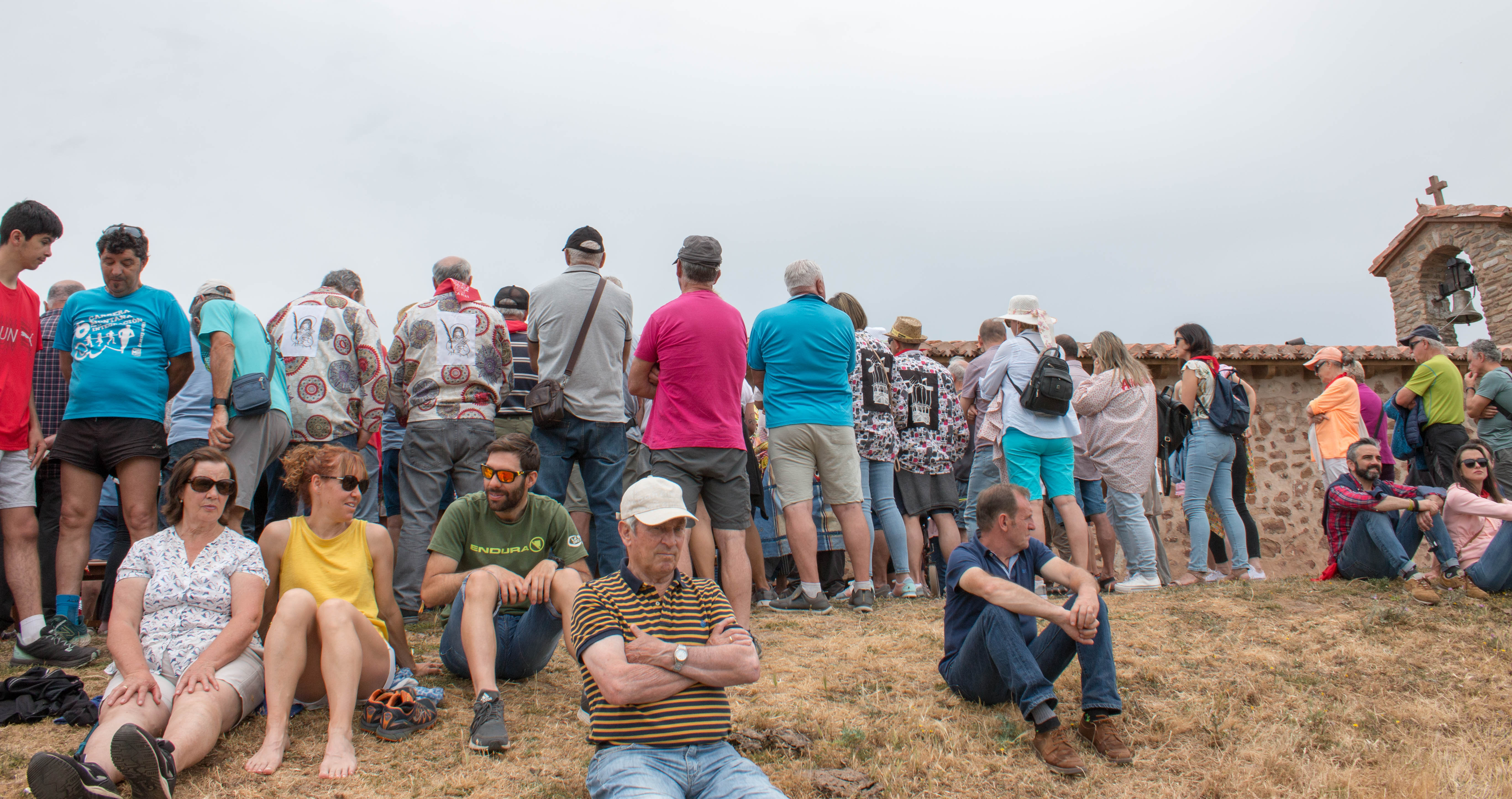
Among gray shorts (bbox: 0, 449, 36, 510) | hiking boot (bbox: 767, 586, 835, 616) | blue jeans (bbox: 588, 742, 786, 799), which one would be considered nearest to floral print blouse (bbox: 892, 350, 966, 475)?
hiking boot (bbox: 767, 586, 835, 616)

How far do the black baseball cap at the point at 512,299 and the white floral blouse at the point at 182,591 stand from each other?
9.65 ft

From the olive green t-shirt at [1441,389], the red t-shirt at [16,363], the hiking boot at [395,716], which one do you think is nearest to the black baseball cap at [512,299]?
the red t-shirt at [16,363]

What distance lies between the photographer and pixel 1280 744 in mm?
3486

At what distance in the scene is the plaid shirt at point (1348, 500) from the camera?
5.86 metres

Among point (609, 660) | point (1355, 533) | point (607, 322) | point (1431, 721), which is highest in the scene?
point (607, 322)

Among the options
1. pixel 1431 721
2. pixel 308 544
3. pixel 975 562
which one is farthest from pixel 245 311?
pixel 1431 721

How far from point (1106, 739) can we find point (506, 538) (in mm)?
2471

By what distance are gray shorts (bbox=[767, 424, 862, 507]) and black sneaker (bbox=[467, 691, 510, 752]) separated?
2.17 meters

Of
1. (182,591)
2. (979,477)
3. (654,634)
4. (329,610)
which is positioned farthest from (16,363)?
(979,477)

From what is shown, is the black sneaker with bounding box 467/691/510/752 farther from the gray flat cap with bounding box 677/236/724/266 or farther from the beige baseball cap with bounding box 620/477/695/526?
the gray flat cap with bounding box 677/236/724/266

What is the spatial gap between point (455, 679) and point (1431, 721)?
4146 mm

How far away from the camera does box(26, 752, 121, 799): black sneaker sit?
2438 millimetres

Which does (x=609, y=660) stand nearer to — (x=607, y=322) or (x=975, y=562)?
(x=975, y=562)

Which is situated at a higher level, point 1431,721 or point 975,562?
point 975,562
